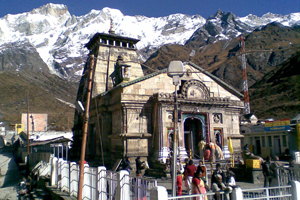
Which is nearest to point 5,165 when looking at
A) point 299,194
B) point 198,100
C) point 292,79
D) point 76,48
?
point 198,100

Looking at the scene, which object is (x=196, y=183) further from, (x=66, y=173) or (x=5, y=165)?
(x=5, y=165)

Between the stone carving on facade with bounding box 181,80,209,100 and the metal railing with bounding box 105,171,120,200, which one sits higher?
the stone carving on facade with bounding box 181,80,209,100

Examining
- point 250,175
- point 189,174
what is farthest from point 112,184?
point 250,175

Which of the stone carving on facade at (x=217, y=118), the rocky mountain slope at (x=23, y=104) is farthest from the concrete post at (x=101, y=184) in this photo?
the rocky mountain slope at (x=23, y=104)

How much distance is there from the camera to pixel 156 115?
2061cm

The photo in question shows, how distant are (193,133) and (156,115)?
4.22m

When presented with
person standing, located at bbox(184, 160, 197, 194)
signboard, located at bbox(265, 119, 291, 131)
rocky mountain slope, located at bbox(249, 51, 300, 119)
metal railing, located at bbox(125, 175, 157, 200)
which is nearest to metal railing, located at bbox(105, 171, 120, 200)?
metal railing, located at bbox(125, 175, 157, 200)

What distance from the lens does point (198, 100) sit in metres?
21.0

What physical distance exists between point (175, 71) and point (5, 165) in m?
34.2

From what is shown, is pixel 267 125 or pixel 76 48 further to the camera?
pixel 76 48

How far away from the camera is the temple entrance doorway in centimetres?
2245

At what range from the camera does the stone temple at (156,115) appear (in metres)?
20.1

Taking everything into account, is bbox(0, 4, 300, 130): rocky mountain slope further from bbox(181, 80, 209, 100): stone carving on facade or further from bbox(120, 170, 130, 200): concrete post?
bbox(120, 170, 130, 200): concrete post

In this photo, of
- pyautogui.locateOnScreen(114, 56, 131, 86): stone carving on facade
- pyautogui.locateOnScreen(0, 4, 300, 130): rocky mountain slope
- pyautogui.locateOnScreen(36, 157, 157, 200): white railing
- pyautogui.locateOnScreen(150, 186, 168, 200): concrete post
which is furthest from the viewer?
pyautogui.locateOnScreen(0, 4, 300, 130): rocky mountain slope
